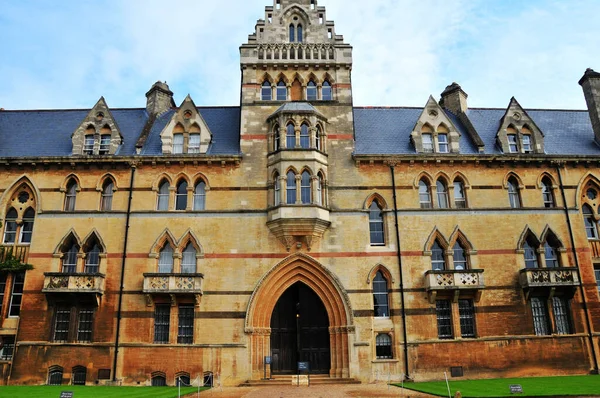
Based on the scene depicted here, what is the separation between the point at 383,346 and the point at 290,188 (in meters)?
9.12

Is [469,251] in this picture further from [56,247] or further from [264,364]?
[56,247]

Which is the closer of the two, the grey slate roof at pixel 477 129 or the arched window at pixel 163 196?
the arched window at pixel 163 196

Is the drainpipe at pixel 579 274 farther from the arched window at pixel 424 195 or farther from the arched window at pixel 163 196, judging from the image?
the arched window at pixel 163 196

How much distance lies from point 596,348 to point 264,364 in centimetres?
1646

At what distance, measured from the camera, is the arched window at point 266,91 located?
27.5m

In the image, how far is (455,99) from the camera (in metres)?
30.8

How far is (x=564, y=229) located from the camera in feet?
83.3

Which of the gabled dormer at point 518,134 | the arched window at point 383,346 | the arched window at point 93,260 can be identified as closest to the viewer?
the arched window at point 383,346

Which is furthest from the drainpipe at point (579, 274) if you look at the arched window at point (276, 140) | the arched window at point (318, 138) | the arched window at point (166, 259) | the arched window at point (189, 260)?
the arched window at point (166, 259)

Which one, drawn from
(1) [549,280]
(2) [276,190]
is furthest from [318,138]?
(1) [549,280]

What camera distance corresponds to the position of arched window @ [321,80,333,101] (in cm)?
2756

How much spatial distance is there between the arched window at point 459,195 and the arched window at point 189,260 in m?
14.2

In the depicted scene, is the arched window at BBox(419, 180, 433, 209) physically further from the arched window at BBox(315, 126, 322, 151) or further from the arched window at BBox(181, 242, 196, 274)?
the arched window at BBox(181, 242, 196, 274)

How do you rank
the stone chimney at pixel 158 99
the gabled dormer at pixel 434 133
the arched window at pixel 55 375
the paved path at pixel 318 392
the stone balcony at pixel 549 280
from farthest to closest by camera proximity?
Answer: the stone chimney at pixel 158 99 < the gabled dormer at pixel 434 133 < the stone balcony at pixel 549 280 < the arched window at pixel 55 375 < the paved path at pixel 318 392
